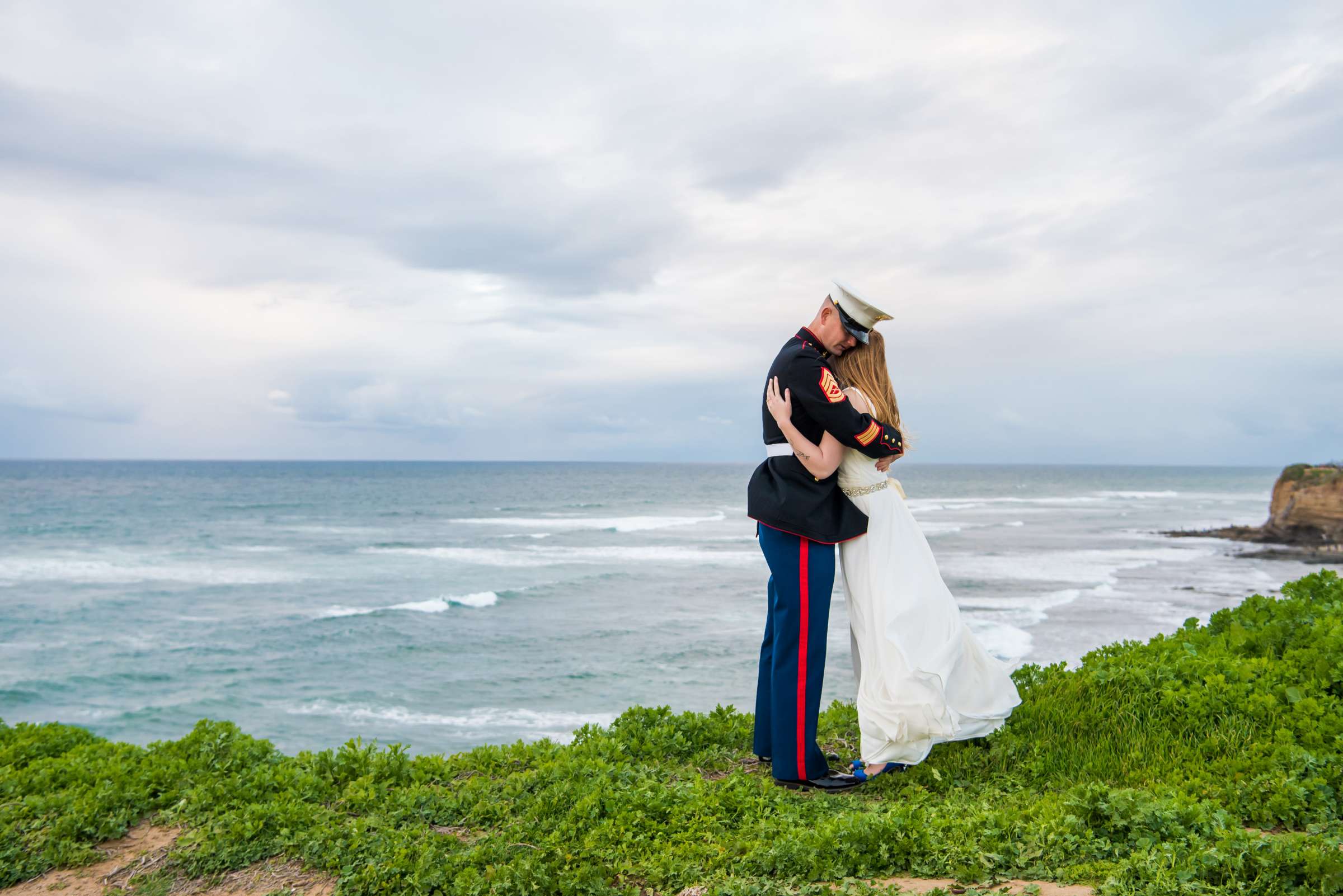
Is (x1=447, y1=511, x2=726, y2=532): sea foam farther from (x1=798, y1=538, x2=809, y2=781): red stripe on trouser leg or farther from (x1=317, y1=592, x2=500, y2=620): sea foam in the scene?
(x1=798, y1=538, x2=809, y2=781): red stripe on trouser leg

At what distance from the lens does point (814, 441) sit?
4.75 metres

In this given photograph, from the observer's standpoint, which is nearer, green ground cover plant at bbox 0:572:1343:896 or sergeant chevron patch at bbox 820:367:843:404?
green ground cover plant at bbox 0:572:1343:896

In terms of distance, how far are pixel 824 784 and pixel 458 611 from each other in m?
21.9

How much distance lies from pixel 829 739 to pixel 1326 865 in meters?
3.03

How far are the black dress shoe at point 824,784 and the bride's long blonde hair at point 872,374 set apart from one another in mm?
1951

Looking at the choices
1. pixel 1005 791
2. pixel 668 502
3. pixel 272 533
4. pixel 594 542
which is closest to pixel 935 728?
pixel 1005 791

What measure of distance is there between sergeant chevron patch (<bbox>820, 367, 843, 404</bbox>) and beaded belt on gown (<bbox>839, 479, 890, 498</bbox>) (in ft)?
1.94

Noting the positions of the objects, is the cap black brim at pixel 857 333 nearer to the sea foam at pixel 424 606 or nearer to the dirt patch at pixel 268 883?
the dirt patch at pixel 268 883

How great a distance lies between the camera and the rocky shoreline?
117 ft

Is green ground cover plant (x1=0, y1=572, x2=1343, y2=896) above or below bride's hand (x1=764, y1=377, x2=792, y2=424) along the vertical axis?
below

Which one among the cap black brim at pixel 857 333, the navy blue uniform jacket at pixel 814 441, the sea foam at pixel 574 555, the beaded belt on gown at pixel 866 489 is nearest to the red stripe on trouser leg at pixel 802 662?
the navy blue uniform jacket at pixel 814 441

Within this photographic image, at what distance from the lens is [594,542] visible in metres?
43.0

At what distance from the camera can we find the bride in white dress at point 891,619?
4629 mm

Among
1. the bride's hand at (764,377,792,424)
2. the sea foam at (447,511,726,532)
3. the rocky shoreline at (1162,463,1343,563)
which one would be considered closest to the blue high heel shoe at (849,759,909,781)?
the bride's hand at (764,377,792,424)
